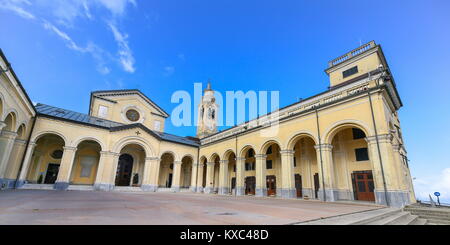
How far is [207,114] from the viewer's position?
47.2 m

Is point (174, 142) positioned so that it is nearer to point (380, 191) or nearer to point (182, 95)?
point (182, 95)

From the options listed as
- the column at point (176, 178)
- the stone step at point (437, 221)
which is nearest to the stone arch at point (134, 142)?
the column at point (176, 178)

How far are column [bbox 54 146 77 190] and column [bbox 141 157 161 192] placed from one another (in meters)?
7.02

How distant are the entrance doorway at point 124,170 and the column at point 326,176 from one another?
2199 cm

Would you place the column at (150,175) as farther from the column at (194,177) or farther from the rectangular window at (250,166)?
the rectangular window at (250,166)

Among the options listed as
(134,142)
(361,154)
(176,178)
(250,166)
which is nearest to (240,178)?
(250,166)

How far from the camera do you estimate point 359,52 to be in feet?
67.2

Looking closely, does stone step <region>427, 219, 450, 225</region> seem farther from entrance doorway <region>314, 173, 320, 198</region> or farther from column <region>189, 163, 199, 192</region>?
column <region>189, 163, 199, 192</region>

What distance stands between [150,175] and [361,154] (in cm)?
2136

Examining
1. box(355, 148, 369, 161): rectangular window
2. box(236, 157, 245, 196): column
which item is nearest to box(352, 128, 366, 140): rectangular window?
box(355, 148, 369, 161): rectangular window

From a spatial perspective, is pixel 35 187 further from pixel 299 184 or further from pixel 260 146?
pixel 299 184

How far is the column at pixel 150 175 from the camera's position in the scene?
22.6 metres
